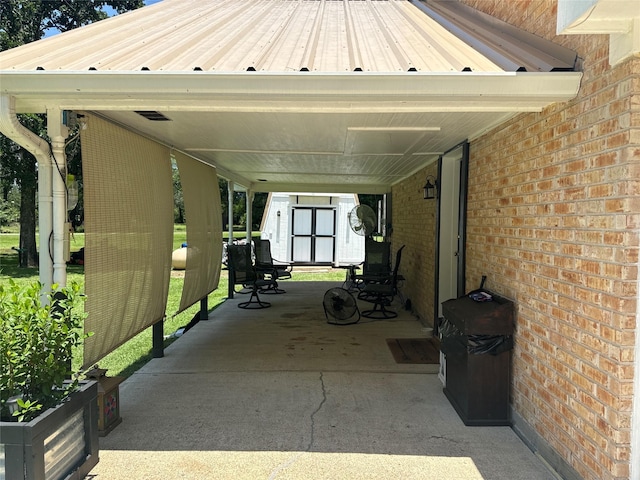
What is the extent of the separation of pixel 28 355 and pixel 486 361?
120 inches

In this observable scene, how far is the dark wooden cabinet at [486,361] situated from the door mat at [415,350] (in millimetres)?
1565

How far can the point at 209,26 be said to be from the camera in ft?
14.0

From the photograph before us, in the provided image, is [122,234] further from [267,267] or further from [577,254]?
[267,267]

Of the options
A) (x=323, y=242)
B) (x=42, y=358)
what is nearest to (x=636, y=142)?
(x=42, y=358)

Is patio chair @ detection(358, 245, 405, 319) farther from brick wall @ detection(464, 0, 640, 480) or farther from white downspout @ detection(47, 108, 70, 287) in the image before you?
white downspout @ detection(47, 108, 70, 287)

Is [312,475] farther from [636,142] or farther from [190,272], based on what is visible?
[190,272]

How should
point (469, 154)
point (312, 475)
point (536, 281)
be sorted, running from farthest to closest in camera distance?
1. point (469, 154)
2. point (536, 281)
3. point (312, 475)

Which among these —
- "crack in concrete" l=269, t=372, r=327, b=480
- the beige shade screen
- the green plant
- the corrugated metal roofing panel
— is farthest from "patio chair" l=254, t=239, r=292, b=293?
the green plant

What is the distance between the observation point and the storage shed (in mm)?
16562

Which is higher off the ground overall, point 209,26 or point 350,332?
point 209,26

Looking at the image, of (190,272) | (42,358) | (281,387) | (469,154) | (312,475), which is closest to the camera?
(42,358)

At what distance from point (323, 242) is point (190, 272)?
11.3 meters

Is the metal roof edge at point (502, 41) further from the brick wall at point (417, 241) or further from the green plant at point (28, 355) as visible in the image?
the green plant at point (28, 355)

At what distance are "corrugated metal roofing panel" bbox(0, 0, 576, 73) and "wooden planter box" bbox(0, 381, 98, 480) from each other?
82.7 inches
